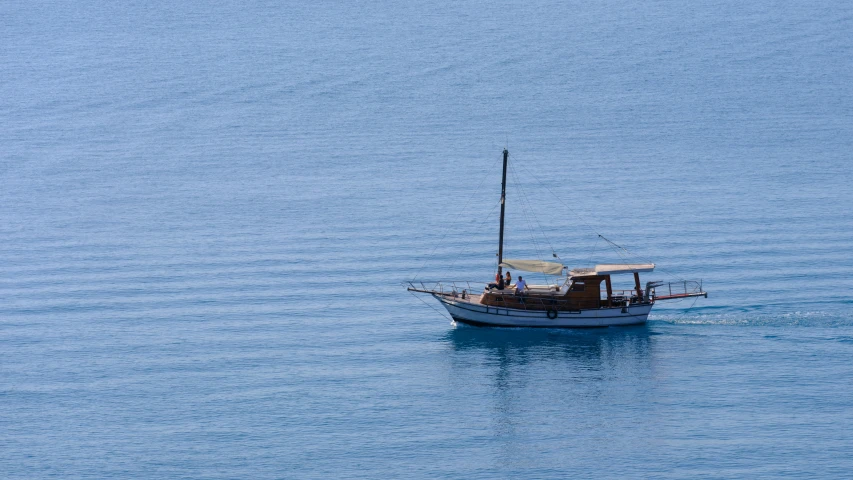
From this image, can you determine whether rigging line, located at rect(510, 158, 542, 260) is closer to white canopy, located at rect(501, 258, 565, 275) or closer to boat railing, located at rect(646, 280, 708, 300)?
boat railing, located at rect(646, 280, 708, 300)

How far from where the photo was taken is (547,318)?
304 ft

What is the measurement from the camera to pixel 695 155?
5546 inches

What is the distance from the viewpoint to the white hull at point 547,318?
92.4 metres

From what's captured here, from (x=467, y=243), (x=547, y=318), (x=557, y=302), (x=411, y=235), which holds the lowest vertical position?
(x=547, y=318)

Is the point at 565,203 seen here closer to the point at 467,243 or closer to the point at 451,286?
the point at 467,243

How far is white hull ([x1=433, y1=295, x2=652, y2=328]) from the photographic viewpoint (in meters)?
92.4

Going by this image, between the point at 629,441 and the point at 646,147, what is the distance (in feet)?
243

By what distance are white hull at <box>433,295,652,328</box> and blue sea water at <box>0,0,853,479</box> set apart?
97 cm

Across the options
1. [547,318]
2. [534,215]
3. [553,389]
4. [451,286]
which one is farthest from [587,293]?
[534,215]

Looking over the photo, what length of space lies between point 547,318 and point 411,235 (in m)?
25.4

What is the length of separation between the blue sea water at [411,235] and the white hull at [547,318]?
97cm

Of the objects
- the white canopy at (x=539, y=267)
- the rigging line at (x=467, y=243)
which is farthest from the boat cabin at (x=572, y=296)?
the rigging line at (x=467, y=243)

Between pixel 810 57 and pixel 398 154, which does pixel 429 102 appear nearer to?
pixel 398 154

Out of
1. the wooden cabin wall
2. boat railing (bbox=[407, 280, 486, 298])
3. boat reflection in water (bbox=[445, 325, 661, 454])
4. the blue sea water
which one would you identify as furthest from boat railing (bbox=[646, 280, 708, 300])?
boat railing (bbox=[407, 280, 486, 298])
